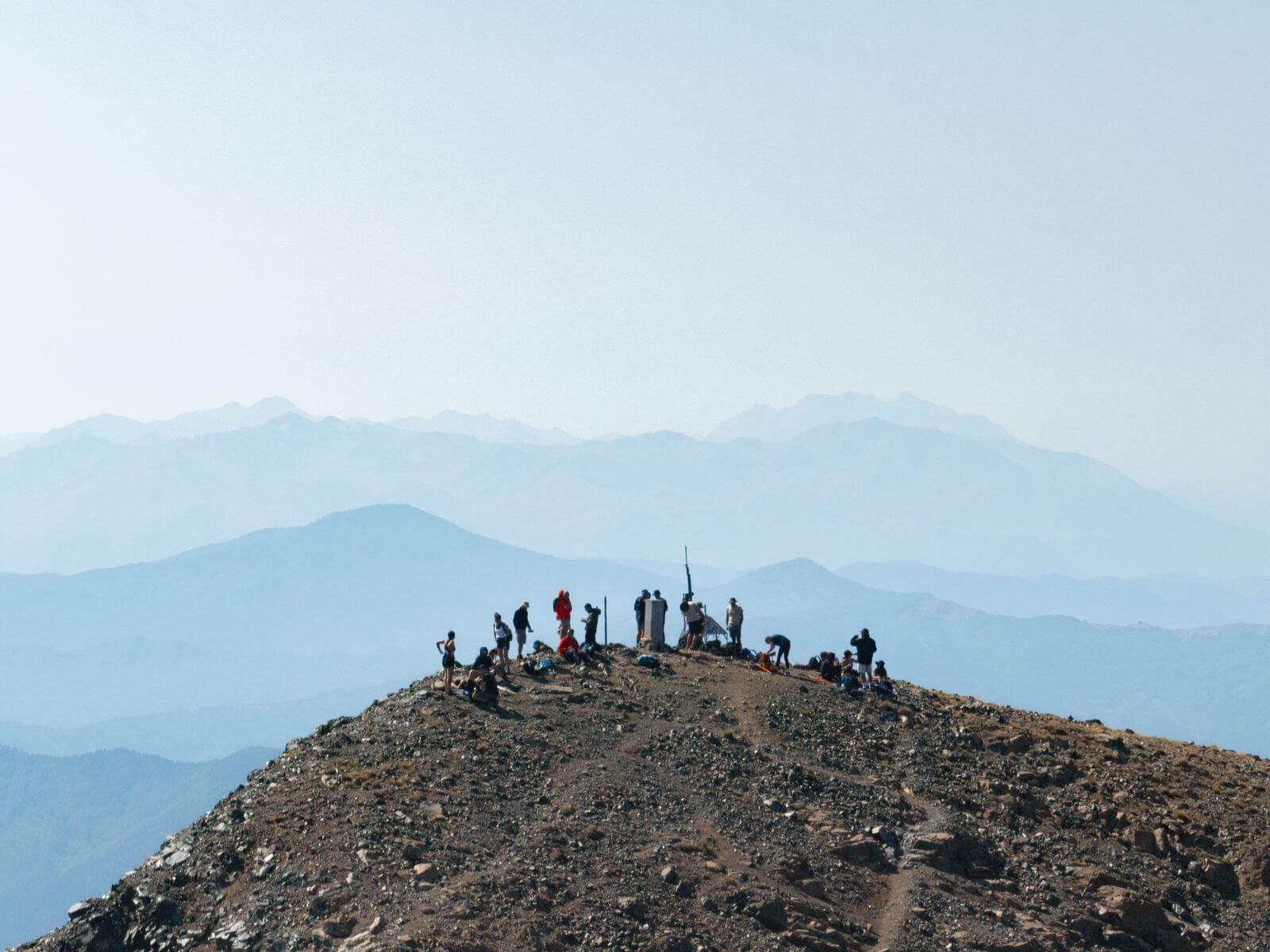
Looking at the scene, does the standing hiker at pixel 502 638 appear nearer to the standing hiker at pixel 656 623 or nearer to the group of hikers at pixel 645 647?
the group of hikers at pixel 645 647

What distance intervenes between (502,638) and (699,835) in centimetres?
1123

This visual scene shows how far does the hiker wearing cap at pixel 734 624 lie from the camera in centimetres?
4765

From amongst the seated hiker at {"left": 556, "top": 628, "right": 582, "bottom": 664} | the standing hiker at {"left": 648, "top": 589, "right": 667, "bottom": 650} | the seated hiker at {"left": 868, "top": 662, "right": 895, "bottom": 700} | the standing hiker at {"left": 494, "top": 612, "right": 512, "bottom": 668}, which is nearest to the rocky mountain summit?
the seated hiker at {"left": 868, "top": 662, "right": 895, "bottom": 700}

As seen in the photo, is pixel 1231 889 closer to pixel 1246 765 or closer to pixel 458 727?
pixel 1246 765

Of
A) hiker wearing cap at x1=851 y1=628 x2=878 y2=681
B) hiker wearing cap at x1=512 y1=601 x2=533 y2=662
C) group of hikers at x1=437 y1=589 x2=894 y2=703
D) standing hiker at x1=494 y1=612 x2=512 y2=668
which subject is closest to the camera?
group of hikers at x1=437 y1=589 x2=894 y2=703

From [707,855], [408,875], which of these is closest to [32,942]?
[408,875]

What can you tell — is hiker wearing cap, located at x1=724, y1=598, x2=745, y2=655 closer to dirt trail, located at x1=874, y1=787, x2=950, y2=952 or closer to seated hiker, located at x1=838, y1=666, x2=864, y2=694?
seated hiker, located at x1=838, y1=666, x2=864, y2=694

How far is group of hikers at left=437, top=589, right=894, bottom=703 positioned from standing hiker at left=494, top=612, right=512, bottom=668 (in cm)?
3

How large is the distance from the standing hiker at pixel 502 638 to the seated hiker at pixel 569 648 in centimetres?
235

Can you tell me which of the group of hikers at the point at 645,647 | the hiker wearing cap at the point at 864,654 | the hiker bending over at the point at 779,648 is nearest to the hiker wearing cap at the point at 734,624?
the group of hikers at the point at 645,647

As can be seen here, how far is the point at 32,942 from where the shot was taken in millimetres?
31031

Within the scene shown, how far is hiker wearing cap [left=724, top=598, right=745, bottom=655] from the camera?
156 feet

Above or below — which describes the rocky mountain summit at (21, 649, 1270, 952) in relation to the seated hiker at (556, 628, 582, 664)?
below

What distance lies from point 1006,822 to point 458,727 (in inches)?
614
